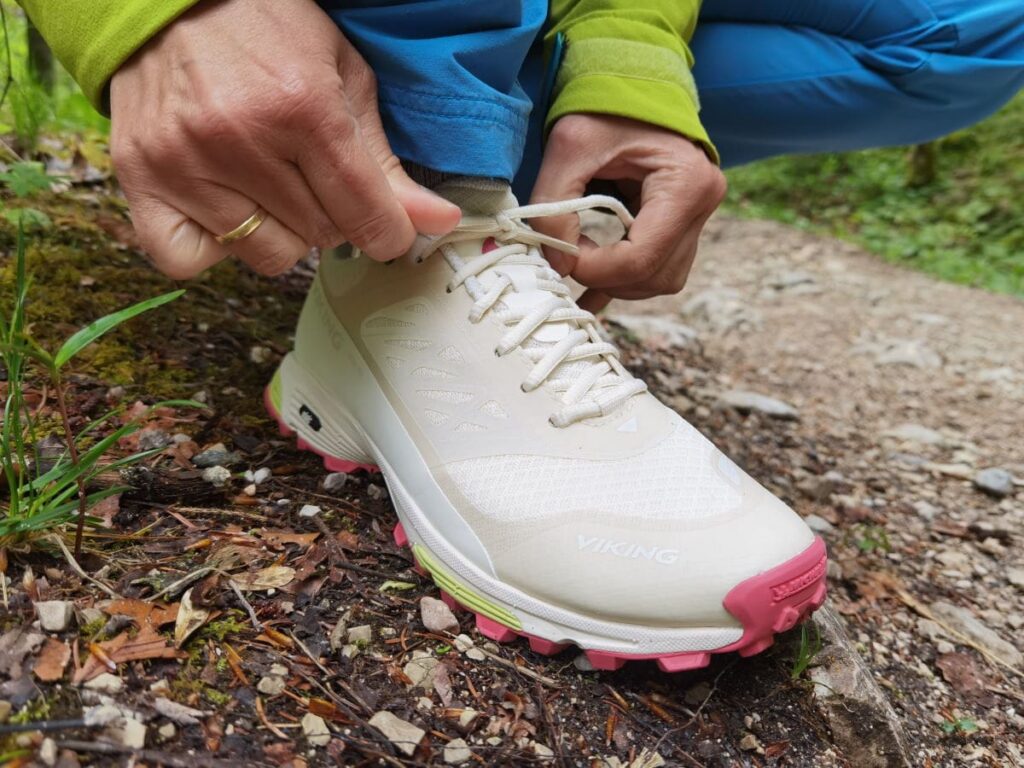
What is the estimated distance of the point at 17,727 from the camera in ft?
2.34

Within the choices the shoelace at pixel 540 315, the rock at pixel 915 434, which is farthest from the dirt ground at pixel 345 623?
the shoelace at pixel 540 315

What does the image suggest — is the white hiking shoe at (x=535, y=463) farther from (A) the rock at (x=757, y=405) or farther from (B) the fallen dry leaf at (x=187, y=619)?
(A) the rock at (x=757, y=405)

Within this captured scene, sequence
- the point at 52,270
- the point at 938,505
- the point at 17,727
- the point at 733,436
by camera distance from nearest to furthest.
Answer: the point at 17,727 < the point at 52,270 < the point at 938,505 < the point at 733,436

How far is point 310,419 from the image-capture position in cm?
136

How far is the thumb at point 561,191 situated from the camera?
1.36 meters

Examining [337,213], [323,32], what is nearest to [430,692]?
[337,213]

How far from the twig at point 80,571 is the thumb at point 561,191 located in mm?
842

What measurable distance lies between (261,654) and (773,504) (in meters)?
0.68

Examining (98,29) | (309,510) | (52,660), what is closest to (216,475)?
(309,510)

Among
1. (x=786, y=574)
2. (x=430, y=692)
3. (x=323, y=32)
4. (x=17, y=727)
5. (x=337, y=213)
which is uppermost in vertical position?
(x=323, y=32)

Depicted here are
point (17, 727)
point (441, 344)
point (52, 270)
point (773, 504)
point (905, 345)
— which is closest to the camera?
point (17, 727)

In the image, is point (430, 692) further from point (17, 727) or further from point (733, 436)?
point (733, 436)

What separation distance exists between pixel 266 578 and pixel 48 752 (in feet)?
1.14

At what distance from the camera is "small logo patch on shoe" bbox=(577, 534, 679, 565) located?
99cm
